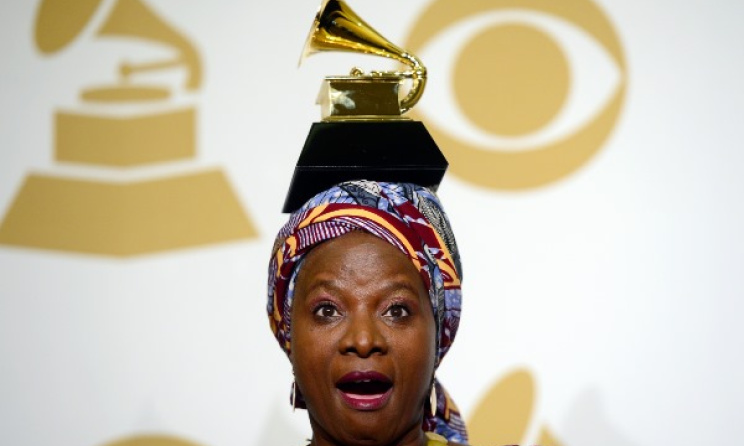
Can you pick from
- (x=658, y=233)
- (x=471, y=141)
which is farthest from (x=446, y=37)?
(x=658, y=233)

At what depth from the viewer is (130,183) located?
109 inches

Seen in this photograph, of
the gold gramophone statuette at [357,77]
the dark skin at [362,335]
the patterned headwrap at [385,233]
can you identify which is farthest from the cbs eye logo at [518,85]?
the dark skin at [362,335]

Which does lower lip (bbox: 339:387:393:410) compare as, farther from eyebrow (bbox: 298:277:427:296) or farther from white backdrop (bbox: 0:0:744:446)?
white backdrop (bbox: 0:0:744:446)

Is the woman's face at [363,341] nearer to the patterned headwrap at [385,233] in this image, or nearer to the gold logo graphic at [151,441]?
the patterned headwrap at [385,233]

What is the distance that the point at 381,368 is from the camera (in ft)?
5.73

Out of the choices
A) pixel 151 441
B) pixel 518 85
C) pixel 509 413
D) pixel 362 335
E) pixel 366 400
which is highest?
pixel 518 85

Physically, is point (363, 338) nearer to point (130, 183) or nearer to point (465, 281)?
point (465, 281)

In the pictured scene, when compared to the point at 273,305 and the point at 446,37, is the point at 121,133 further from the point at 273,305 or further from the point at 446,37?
the point at 273,305

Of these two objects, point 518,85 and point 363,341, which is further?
point 518,85

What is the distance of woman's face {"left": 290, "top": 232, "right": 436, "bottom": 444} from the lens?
1761 mm

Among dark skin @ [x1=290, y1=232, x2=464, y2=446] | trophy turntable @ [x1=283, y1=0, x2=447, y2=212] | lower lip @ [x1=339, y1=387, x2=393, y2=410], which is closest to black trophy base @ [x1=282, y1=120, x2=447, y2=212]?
trophy turntable @ [x1=283, y1=0, x2=447, y2=212]

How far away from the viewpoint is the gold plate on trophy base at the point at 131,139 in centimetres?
276

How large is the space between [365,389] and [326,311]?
13cm

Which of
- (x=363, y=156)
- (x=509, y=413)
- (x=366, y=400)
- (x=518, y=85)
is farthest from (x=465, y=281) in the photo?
(x=366, y=400)
